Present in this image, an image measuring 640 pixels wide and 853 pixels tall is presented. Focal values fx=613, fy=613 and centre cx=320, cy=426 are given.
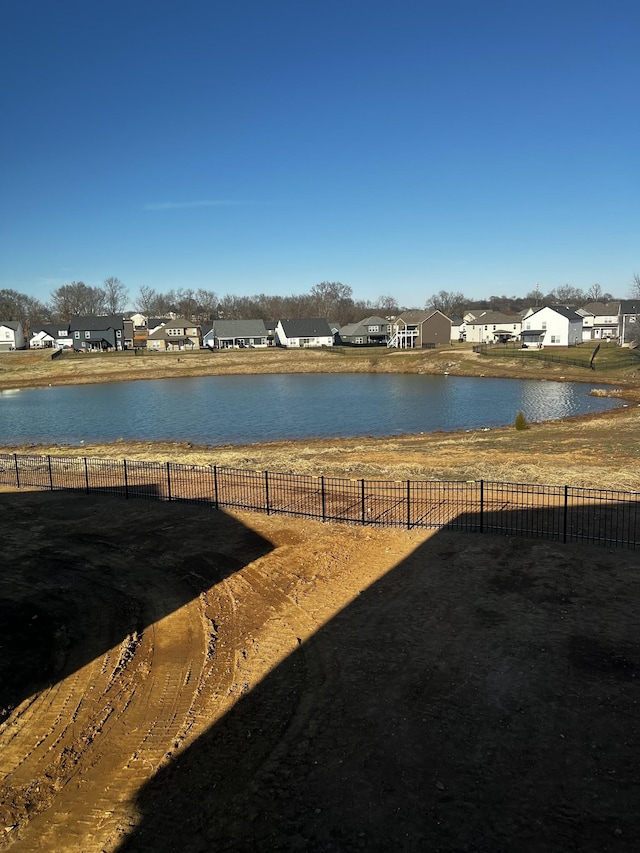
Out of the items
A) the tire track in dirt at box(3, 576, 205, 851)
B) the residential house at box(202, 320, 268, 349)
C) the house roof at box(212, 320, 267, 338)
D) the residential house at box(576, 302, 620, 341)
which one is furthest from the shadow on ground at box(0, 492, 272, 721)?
the residential house at box(576, 302, 620, 341)

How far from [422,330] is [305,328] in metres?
25.3

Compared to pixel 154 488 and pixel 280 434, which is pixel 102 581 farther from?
pixel 280 434

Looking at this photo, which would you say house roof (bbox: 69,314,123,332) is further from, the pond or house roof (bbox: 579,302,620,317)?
house roof (bbox: 579,302,620,317)

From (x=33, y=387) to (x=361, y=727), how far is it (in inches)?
3234

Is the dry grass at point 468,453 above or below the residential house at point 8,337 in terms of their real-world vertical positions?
→ below

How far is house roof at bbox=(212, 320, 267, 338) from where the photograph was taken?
128 meters

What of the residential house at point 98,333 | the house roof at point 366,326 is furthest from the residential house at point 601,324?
the residential house at point 98,333

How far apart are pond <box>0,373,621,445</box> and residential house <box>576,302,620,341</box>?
177 ft

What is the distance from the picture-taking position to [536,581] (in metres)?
13.5

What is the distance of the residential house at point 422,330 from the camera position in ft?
379

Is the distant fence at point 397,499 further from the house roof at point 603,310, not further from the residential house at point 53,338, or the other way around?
the residential house at point 53,338

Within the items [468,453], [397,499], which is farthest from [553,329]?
[397,499]

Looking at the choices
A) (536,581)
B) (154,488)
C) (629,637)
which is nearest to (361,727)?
(629,637)

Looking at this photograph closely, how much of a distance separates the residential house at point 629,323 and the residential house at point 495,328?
21.7 meters
